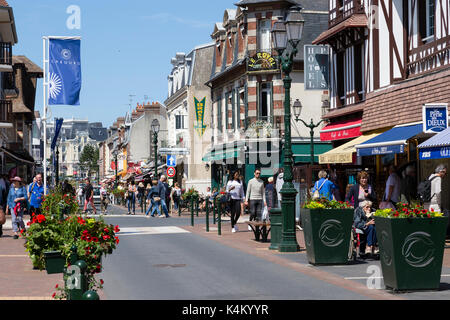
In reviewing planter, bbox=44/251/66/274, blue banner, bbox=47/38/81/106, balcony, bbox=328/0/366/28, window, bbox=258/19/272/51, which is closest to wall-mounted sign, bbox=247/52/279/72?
window, bbox=258/19/272/51

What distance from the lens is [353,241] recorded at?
1383 cm

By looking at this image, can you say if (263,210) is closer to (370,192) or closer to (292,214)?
(292,214)

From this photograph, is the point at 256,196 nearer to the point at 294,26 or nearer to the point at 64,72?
the point at 294,26

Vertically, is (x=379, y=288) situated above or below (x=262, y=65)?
below

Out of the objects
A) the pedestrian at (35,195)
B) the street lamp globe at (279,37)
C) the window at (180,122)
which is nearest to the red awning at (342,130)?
the street lamp globe at (279,37)

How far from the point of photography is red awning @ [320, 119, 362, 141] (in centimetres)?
2603

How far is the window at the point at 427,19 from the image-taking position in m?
20.5

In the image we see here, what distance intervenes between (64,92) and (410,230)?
17716 millimetres

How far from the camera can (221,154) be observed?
43.5 meters

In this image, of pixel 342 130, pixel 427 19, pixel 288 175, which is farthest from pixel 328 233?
pixel 342 130

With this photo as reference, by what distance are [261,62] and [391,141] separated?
65.8ft

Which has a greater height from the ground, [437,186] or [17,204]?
[437,186]

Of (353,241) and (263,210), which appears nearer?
(353,241)
